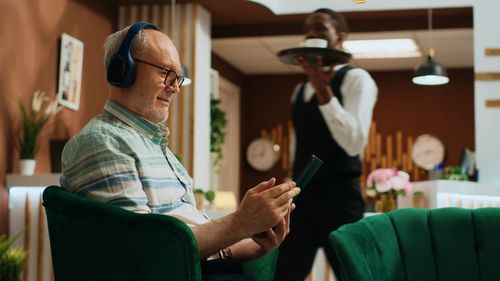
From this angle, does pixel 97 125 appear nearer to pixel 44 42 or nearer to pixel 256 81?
pixel 44 42

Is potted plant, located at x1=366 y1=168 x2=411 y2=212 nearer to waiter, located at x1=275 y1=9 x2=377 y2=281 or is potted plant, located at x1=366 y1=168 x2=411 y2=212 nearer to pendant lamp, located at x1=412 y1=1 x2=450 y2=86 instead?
pendant lamp, located at x1=412 y1=1 x2=450 y2=86

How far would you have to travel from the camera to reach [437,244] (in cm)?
253

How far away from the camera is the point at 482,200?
6.15 meters

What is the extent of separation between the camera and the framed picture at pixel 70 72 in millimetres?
6020

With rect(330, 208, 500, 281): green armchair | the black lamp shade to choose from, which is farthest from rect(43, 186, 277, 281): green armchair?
the black lamp shade

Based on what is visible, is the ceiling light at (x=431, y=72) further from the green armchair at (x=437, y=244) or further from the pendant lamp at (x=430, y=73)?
the green armchair at (x=437, y=244)

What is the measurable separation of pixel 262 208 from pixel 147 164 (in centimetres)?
32

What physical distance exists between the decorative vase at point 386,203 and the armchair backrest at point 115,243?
3482 mm

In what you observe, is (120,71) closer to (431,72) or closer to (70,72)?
(70,72)

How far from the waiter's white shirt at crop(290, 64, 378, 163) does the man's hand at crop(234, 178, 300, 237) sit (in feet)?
4.95

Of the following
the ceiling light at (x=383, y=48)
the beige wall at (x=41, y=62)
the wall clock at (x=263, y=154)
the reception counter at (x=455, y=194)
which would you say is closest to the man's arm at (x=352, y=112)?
the reception counter at (x=455, y=194)

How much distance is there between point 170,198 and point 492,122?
17.2 feet

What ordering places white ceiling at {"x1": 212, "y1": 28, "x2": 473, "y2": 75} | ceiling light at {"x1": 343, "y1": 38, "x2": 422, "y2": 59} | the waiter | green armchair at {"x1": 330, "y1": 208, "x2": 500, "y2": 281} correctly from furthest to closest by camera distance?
ceiling light at {"x1": 343, "y1": 38, "x2": 422, "y2": 59} → white ceiling at {"x1": 212, "y1": 28, "x2": 473, "y2": 75} → the waiter → green armchair at {"x1": 330, "y1": 208, "x2": 500, "y2": 281}

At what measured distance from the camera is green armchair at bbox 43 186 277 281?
1.78m
